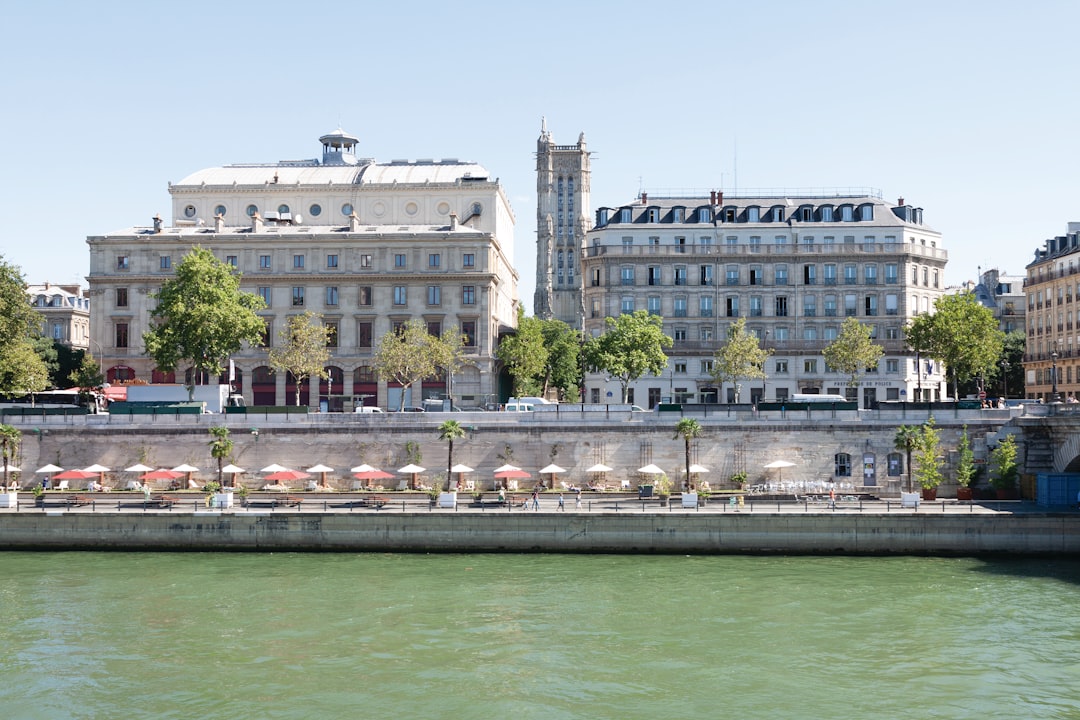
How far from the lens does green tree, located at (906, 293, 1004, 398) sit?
8269 cm

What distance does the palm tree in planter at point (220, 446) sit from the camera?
61.1 m

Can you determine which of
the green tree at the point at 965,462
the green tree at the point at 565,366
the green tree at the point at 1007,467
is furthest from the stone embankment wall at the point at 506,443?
the green tree at the point at 565,366

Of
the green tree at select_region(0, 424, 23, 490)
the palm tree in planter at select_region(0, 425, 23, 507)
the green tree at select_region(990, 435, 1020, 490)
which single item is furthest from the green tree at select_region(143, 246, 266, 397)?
the green tree at select_region(990, 435, 1020, 490)

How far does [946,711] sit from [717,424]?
33835mm

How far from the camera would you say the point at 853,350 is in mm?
84688

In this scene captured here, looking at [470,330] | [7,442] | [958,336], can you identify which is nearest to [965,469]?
[958,336]

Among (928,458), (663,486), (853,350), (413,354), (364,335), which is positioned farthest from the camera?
(364,335)

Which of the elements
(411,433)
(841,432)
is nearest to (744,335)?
(841,432)

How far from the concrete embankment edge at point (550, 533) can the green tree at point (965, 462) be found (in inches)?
326

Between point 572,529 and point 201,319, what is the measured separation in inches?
1339

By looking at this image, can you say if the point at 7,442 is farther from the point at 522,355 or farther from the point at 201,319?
the point at 522,355

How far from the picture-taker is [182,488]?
63.2 m

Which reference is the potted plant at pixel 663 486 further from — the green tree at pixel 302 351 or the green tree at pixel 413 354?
the green tree at pixel 302 351

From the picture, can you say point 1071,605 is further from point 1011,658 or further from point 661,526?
point 661,526
